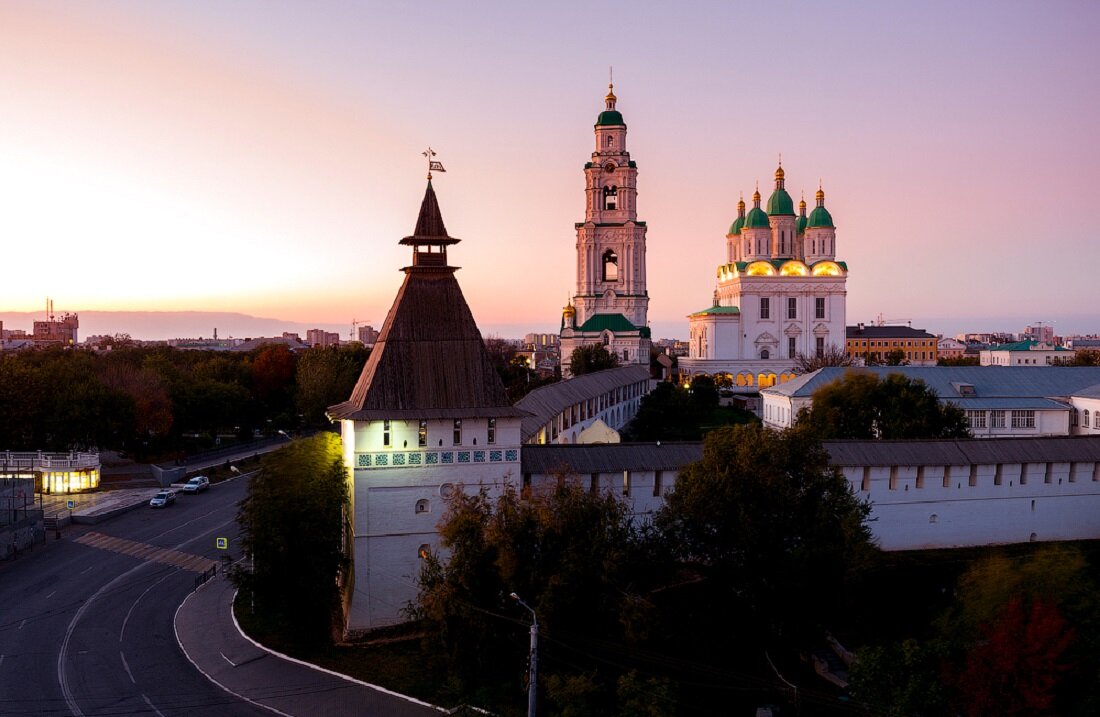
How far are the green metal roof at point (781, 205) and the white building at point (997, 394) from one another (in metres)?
39.6

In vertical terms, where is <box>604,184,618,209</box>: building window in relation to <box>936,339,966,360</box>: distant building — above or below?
above

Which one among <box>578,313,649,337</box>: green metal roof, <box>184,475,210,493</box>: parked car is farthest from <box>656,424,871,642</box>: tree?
<box>578,313,649,337</box>: green metal roof

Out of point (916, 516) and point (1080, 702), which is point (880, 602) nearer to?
point (916, 516)

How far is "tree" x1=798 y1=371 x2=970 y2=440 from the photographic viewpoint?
35.7 meters

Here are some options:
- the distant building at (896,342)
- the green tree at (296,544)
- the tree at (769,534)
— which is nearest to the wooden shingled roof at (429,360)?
the green tree at (296,544)

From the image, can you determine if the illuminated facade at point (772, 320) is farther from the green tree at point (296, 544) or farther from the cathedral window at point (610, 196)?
the green tree at point (296, 544)

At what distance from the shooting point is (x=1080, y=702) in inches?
663

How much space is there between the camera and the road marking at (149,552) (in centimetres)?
3097

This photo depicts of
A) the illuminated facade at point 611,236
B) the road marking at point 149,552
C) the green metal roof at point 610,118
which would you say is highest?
Answer: the green metal roof at point 610,118

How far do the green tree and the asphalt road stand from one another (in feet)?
9.23

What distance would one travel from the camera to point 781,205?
9350cm

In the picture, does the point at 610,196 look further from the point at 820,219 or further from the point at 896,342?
the point at 896,342

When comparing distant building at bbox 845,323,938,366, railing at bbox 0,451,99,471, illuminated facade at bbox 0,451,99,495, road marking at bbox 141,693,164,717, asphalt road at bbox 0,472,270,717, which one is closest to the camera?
road marking at bbox 141,693,164,717

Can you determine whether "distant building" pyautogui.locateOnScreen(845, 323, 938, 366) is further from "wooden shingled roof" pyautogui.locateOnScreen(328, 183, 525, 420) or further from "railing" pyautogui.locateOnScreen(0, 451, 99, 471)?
"wooden shingled roof" pyautogui.locateOnScreen(328, 183, 525, 420)
